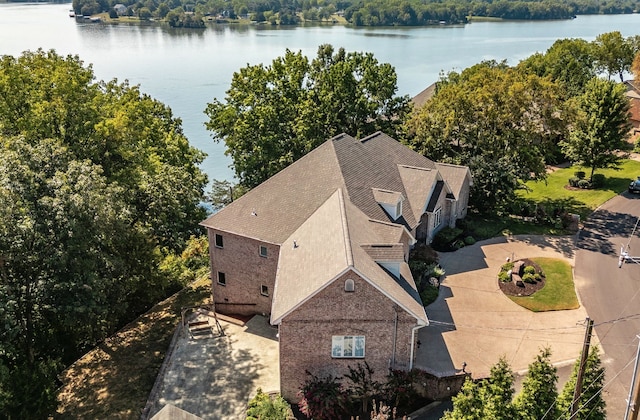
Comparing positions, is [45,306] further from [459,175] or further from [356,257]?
[459,175]

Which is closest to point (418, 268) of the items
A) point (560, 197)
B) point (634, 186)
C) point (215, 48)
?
point (560, 197)

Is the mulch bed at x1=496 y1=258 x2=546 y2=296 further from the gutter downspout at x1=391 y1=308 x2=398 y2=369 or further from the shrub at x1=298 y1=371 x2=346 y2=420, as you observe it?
the shrub at x1=298 y1=371 x2=346 y2=420

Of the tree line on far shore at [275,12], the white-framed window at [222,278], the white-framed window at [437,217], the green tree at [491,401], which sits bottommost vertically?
the white-framed window at [222,278]

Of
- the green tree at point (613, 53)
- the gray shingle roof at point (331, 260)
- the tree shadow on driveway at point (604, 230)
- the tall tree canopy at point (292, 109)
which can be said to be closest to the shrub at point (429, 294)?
the gray shingle roof at point (331, 260)

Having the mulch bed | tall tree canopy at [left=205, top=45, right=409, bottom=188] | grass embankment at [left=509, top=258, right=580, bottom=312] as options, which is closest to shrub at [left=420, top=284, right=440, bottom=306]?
the mulch bed

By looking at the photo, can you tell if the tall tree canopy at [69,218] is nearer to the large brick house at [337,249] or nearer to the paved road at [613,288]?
the large brick house at [337,249]

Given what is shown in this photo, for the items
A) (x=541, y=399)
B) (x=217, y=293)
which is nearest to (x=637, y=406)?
(x=541, y=399)
